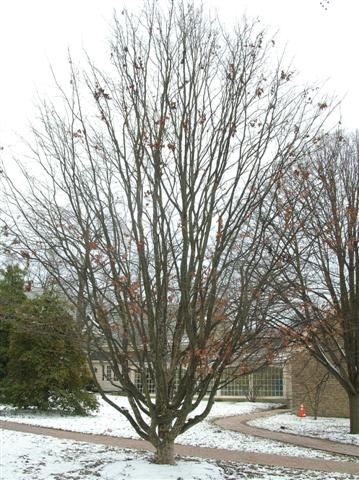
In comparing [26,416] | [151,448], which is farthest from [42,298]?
[151,448]

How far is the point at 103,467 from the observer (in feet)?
26.8

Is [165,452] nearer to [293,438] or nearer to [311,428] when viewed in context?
[293,438]

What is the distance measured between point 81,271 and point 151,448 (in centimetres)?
521

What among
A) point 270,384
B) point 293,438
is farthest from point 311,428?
point 270,384

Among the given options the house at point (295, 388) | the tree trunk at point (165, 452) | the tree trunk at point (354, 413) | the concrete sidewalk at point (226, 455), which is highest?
the house at point (295, 388)

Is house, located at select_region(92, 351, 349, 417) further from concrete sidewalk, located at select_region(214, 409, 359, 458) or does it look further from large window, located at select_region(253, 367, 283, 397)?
concrete sidewalk, located at select_region(214, 409, 359, 458)

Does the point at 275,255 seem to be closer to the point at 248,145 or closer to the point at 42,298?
the point at 248,145

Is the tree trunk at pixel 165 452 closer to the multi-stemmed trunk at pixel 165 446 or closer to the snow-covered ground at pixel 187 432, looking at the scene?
the multi-stemmed trunk at pixel 165 446

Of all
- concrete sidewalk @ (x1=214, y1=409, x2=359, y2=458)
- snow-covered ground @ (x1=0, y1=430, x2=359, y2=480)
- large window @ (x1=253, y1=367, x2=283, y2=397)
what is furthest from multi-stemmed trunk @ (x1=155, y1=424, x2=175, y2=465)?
large window @ (x1=253, y1=367, x2=283, y2=397)

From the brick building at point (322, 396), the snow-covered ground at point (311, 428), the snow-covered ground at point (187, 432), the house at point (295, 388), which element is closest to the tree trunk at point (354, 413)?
the snow-covered ground at point (311, 428)

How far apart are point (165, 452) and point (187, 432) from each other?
24.3ft

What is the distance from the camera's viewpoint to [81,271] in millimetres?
7723

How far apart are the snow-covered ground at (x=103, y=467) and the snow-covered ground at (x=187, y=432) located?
2708mm

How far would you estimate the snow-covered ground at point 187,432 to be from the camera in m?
12.2
